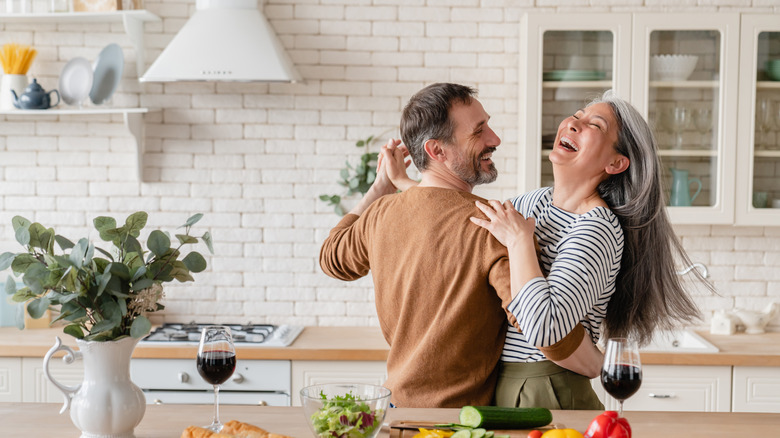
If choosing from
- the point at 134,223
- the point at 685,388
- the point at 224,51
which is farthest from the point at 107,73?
the point at 685,388

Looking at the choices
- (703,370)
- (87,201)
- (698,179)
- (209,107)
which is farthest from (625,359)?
(87,201)

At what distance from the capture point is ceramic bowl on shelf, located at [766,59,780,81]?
3385mm

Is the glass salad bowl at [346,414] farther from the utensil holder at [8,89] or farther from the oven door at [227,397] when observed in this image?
the utensil holder at [8,89]

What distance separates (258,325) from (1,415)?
6.29 feet

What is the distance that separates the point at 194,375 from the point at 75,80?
149cm

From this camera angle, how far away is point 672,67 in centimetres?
338

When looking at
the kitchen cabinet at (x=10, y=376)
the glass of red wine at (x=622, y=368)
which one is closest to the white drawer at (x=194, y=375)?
the kitchen cabinet at (x=10, y=376)

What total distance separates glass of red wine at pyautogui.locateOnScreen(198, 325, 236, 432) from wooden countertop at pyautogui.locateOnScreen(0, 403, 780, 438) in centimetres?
13

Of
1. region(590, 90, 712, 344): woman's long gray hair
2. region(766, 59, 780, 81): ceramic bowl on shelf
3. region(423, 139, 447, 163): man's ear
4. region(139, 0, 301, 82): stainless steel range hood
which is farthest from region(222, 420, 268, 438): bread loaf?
region(766, 59, 780, 81): ceramic bowl on shelf

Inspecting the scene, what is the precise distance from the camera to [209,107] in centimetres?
375

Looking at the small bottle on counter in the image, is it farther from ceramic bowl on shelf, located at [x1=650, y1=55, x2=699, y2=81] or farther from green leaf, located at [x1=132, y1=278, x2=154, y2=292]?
green leaf, located at [x1=132, y1=278, x2=154, y2=292]

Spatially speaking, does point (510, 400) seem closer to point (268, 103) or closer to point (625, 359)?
point (625, 359)

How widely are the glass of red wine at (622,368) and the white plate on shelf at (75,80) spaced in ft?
9.50

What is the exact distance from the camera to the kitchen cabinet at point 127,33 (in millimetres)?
3490
